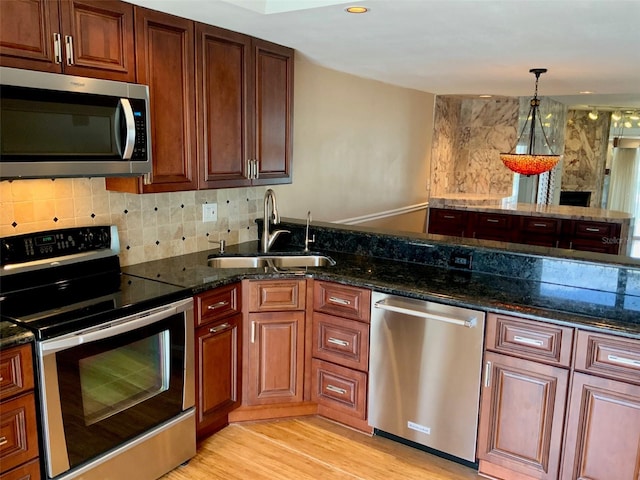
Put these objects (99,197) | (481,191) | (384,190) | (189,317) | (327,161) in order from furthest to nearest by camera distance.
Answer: (481,191), (384,190), (327,161), (99,197), (189,317)

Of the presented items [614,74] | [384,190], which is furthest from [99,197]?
[614,74]

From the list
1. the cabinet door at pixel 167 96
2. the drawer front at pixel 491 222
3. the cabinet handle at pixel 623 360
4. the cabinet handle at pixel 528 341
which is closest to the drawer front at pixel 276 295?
the cabinet door at pixel 167 96

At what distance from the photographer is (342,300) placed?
2750mm

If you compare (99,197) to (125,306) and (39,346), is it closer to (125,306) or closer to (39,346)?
Answer: (125,306)

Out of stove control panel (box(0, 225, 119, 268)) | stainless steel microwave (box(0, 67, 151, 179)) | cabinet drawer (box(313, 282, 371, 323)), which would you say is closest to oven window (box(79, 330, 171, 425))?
stove control panel (box(0, 225, 119, 268))

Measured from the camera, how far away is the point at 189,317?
2.42 m

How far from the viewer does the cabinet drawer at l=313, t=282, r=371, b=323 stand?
8.75 ft

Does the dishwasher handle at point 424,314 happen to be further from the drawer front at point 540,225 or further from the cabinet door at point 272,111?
the drawer front at point 540,225

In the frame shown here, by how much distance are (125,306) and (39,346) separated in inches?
14.2

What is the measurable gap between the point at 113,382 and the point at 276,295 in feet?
3.20

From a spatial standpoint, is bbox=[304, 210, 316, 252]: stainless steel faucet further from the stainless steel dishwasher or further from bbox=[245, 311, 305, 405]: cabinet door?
the stainless steel dishwasher

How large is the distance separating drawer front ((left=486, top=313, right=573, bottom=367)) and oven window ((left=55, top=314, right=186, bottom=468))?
1.45 metres

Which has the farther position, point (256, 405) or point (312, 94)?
point (312, 94)

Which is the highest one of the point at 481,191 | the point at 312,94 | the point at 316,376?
the point at 312,94
